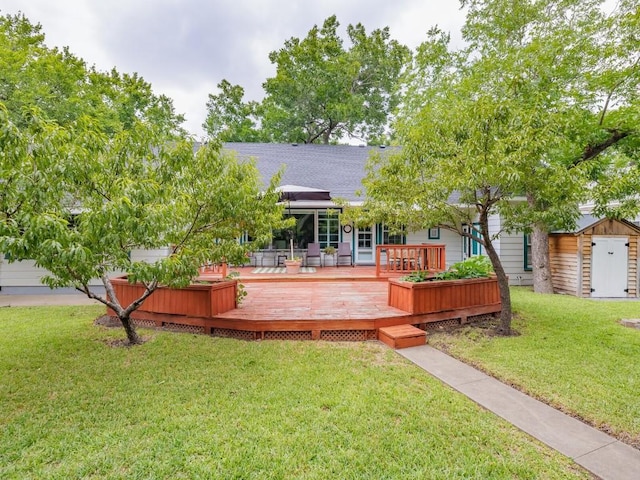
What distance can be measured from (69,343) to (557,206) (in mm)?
7647

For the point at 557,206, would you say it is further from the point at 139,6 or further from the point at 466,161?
the point at 139,6

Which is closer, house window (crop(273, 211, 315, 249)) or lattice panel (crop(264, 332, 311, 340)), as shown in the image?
lattice panel (crop(264, 332, 311, 340))

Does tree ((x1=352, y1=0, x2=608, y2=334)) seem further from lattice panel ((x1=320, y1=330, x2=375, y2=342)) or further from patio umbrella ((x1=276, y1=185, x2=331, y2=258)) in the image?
patio umbrella ((x1=276, y1=185, x2=331, y2=258))

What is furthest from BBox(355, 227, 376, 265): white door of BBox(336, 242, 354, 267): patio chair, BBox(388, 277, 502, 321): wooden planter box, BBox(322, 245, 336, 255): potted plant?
BBox(388, 277, 502, 321): wooden planter box

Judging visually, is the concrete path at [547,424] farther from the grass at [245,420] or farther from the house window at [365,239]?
the house window at [365,239]

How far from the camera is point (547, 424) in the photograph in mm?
2855

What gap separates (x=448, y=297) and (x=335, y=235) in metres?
6.45

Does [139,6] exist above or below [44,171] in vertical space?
above

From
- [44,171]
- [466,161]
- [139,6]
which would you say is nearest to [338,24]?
[139,6]

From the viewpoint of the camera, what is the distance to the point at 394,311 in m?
5.59

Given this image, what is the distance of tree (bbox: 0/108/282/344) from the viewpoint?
→ 2973 millimetres

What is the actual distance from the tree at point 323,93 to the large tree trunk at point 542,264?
43.2ft

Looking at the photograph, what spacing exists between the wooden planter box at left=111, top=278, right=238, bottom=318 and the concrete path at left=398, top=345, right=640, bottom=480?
3178 mm

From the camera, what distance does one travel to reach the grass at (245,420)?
231cm
